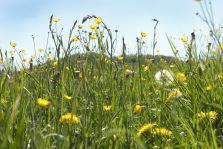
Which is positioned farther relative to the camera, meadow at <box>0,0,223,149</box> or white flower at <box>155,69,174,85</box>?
white flower at <box>155,69,174,85</box>

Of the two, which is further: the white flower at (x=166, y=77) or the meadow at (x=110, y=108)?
the white flower at (x=166, y=77)

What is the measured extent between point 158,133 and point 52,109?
1.62 ft

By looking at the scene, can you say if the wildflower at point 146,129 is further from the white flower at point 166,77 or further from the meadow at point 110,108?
the white flower at point 166,77

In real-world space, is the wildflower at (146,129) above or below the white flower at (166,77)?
below

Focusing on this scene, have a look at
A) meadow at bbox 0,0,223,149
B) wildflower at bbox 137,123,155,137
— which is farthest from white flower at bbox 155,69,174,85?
wildflower at bbox 137,123,155,137

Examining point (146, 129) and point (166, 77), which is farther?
point (166, 77)

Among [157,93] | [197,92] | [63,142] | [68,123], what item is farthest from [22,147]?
[157,93]

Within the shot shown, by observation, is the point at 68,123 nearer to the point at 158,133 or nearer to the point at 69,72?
the point at 158,133

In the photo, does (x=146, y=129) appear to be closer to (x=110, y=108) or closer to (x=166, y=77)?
(x=110, y=108)

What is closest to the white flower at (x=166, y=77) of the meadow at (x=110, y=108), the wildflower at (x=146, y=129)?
the meadow at (x=110, y=108)

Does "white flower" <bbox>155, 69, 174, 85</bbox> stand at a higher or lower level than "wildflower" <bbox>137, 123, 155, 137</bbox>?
higher

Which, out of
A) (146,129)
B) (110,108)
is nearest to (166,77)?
(110,108)

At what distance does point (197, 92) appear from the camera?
2441 mm

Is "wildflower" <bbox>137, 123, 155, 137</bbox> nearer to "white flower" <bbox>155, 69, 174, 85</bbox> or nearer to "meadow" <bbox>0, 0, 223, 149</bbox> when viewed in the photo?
"meadow" <bbox>0, 0, 223, 149</bbox>
